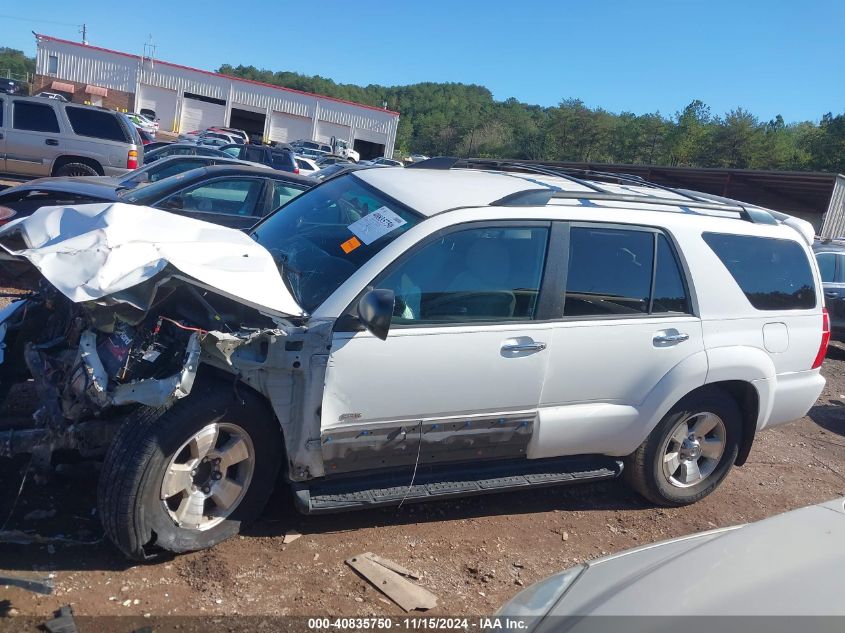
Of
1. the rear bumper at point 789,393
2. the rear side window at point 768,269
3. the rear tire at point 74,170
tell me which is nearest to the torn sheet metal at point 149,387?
the rear side window at point 768,269

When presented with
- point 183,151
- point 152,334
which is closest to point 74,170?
point 183,151

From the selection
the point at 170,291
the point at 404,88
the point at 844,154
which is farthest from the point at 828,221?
the point at 404,88

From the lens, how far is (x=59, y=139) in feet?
43.4

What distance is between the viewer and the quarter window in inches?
447

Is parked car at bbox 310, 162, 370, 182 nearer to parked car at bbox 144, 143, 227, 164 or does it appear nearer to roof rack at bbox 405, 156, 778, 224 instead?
roof rack at bbox 405, 156, 778, 224

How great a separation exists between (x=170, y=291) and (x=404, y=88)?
375ft

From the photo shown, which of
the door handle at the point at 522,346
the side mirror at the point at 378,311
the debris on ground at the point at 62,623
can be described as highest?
the side mirror at the point at 378,311

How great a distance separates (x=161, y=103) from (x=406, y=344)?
5688cm

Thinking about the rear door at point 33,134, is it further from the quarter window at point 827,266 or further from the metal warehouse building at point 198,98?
the metal warehouse building at point 198,98

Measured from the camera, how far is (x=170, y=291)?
333 cm

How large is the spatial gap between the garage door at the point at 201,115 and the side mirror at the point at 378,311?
2222 inches

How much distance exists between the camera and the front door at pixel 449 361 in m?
3.52

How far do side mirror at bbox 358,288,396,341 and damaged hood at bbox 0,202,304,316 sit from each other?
0.37m

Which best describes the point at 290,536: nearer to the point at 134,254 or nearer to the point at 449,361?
the point at 449,361
